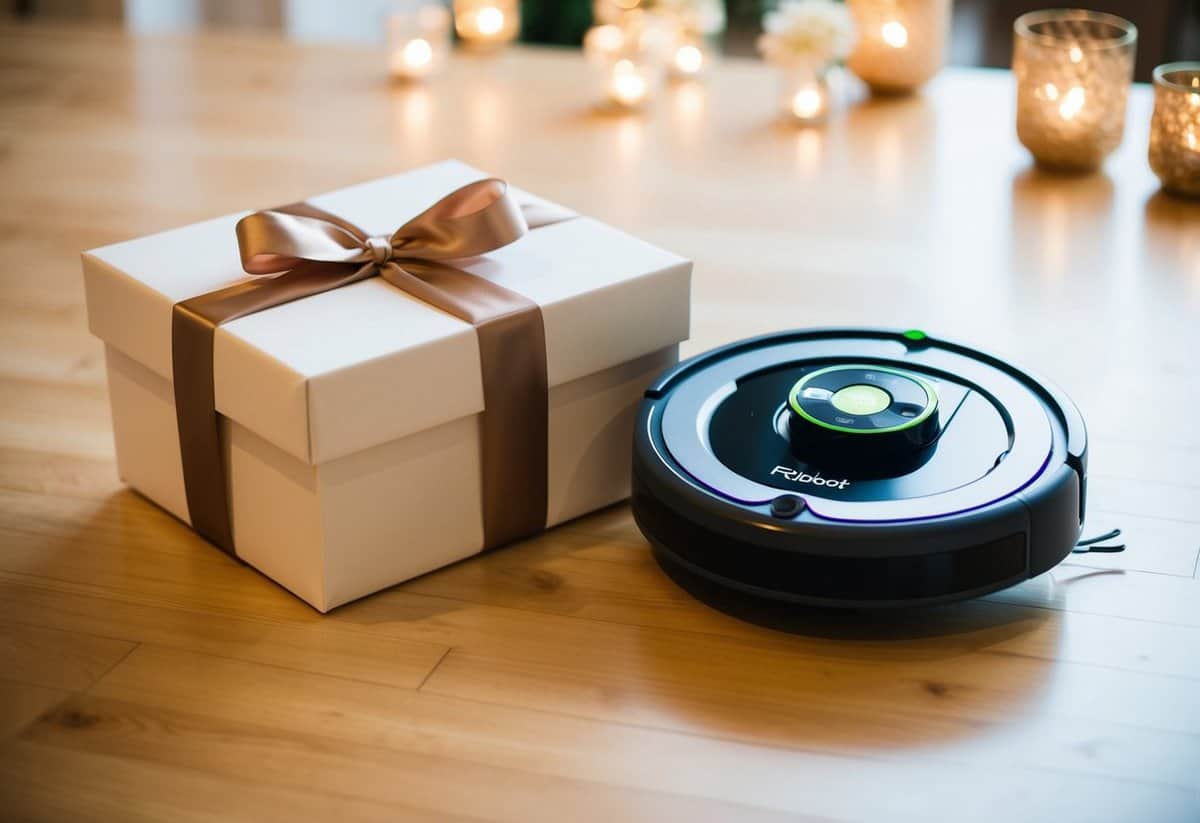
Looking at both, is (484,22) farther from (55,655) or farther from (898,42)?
(55,655)

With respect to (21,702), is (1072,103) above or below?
above

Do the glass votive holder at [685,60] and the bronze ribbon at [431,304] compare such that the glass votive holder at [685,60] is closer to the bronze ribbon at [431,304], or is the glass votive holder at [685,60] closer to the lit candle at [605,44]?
the lit candle at [605,44]

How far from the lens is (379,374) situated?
905 mm

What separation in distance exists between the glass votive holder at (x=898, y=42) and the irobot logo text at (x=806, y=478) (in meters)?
1.09

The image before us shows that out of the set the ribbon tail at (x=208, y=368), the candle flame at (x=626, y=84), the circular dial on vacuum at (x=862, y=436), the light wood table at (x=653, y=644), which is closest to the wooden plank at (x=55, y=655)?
the light wood table at (x=653, y=644)

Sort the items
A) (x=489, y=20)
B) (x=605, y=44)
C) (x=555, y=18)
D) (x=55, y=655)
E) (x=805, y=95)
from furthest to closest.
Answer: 1. (x=555, y=18)
2. (x=489, y=20)
3. (x=605, y=44)
4. (x=805, y=95)
5. (x=55, y=655)

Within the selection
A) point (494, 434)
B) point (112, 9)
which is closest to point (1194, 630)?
point (494, 434)

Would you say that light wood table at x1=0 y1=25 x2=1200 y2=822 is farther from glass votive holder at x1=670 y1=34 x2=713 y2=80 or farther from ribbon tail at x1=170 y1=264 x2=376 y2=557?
glass votive holder at x1=670 y1=34 x2=713 y2=80

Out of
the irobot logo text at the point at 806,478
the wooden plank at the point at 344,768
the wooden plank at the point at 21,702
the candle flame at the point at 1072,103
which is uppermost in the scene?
the candle flame at the point at 1072,103

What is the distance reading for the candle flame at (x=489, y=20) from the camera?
2143 mm

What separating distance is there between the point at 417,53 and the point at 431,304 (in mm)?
1115

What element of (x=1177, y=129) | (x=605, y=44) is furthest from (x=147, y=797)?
(x=605, y=44)

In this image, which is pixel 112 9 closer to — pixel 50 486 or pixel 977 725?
pixel 50 486

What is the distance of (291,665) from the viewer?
917 mm
